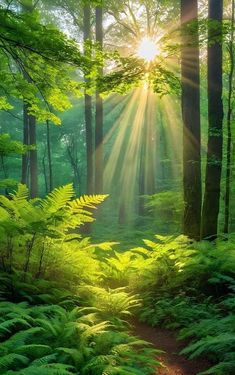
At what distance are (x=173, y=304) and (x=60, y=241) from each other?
2.54 m

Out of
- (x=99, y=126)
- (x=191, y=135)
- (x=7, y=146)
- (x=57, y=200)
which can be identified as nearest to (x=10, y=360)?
(x=57, y=200)

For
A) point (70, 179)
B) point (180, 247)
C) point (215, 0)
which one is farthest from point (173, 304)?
point (70, 179)

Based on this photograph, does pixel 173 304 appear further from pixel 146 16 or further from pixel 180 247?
pixel 146 16

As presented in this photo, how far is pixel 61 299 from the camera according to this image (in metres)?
6.09

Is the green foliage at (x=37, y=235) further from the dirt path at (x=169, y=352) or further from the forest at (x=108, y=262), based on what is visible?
the dirt path at (x=169, y=352)

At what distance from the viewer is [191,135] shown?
9.40m

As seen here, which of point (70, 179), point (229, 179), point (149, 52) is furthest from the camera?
point (70, 179)

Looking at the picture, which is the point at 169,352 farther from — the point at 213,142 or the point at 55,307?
the point at 213,142

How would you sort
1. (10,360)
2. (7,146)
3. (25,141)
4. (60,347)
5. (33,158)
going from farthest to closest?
1. (25,141)
2. (33,158)
3. (7,146)
4. (60,347)
5. (10,360)

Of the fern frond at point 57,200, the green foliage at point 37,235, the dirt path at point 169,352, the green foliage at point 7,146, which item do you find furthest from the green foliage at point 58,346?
the green foliage at point 7,146

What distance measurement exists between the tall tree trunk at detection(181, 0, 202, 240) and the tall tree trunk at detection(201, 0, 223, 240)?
0.23 meters

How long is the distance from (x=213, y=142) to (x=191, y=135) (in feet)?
2.66

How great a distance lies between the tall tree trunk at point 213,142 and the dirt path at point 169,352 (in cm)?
313

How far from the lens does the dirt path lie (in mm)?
4568
